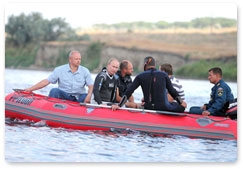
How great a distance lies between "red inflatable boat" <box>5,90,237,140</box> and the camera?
10.1 m

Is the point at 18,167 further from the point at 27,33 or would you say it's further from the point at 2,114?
the point at 27,33

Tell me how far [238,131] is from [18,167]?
8.44 ft

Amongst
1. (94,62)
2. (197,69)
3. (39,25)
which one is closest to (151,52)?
(94,62)

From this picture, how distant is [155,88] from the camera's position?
10.0 meters

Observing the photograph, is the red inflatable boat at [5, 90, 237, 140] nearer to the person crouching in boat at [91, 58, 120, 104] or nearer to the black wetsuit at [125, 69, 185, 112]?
the black wetsuit at [125, 69, 185, 112]

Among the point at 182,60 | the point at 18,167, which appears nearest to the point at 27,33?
the point at 182,60

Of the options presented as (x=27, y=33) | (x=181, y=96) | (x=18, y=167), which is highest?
(x=27, y=33)

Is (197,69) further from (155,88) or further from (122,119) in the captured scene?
(155,88)

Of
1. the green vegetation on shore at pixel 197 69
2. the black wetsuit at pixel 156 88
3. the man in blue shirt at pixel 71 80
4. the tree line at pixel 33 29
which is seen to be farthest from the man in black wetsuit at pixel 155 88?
the green vegetation on shore at pixel 197 69

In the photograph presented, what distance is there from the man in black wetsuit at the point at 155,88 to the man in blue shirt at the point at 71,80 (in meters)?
1.02

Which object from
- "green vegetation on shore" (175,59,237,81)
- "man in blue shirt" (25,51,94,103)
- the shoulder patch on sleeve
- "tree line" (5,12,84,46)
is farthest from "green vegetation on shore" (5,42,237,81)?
the shoulder patch on sleeve

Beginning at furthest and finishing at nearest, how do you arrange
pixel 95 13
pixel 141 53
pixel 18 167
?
1. pixel 141 53
2. pixel 95 13
3. pixel 18 167

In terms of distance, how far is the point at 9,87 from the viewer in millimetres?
15859

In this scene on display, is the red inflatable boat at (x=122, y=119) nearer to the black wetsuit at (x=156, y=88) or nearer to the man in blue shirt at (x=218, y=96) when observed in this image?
the black wetsuit at (x=156, y=88)
